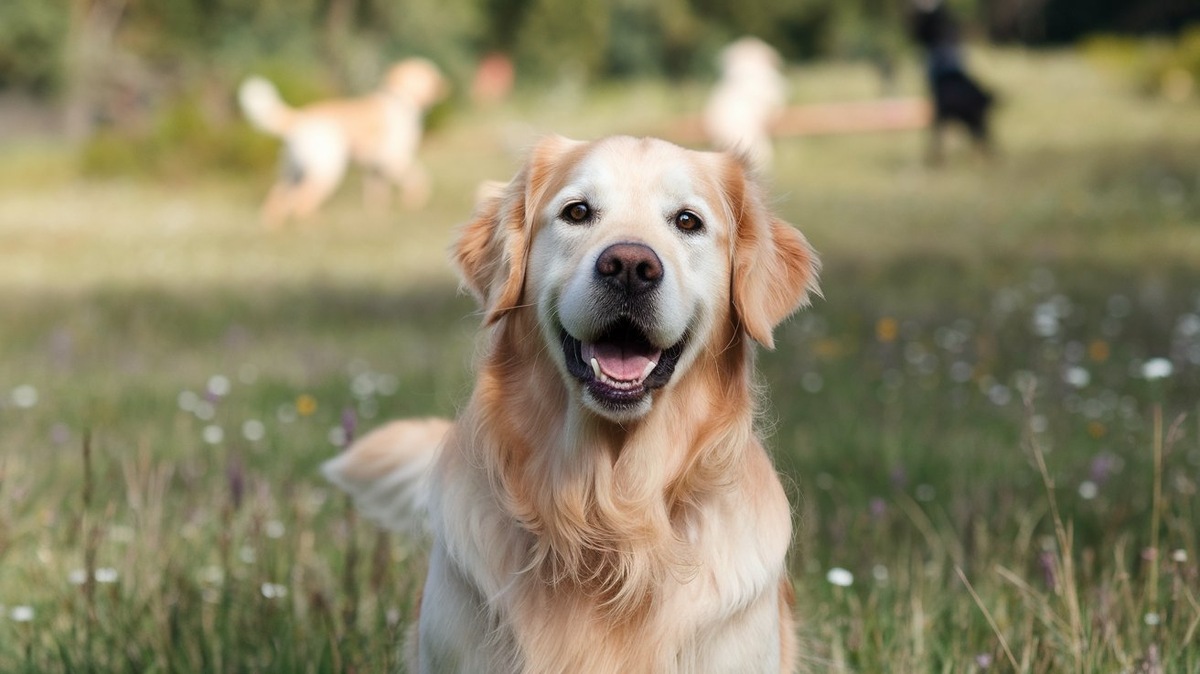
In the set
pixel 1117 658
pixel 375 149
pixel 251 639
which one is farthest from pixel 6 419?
pixel 375 149

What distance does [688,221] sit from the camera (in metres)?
2.79

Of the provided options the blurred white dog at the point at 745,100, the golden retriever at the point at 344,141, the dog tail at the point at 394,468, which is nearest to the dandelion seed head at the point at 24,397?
the dog tail at the point at 394,468

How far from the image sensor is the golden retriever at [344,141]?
50.5ft

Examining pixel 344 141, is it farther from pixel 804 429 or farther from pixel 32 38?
pixel 32 38

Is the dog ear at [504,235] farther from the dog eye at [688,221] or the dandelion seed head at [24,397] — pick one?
the dandelion seed head at [24,397]

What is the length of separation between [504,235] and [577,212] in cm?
21

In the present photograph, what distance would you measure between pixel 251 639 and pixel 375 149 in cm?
1350

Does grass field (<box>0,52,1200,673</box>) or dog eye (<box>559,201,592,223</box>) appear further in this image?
grass field (<box>0,52,1200,673</box>)

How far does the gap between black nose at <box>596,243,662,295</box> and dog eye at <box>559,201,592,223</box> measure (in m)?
0.24

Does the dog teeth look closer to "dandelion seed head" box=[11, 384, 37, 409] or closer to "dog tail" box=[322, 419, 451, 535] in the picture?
"dog tail" box=[322, 419, 451, 535]

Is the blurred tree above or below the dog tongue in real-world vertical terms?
above

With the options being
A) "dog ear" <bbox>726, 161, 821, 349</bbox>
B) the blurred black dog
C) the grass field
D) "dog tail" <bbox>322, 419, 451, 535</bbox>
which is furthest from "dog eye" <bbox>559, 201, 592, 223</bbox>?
the blurred black dog

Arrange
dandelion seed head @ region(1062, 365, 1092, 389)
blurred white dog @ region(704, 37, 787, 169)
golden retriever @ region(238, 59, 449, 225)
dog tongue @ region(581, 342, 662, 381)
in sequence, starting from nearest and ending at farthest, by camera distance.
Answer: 1. dog tongue @ region(581, 342, 662, 381)
2. dandelion seed head @ region(1062, 365, 1092, 389)
3. golden retriever @ region(238, 59, 449, 225)
4. blurred white dog @ region(704, 37, 787, 169)

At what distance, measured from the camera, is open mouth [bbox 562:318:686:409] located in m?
2.59
